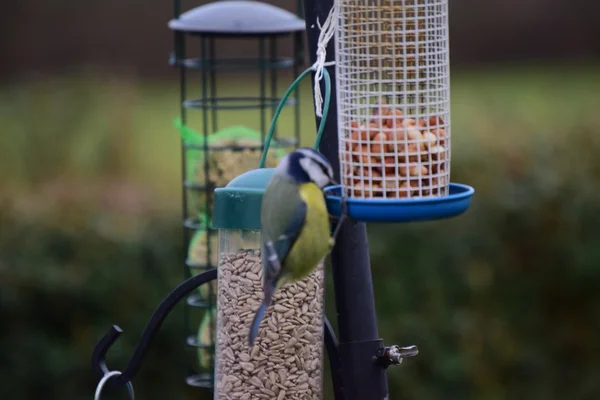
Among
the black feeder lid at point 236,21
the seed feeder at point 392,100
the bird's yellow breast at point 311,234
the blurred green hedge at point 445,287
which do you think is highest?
the black feeder lid at point 236,21

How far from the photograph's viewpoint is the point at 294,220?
287 centimetres

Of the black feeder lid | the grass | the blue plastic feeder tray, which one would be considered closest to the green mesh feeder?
the black feeder lid

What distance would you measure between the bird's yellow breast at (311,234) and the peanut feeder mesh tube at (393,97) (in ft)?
0.45

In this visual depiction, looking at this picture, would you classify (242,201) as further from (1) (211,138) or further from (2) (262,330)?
(1) (211,138)

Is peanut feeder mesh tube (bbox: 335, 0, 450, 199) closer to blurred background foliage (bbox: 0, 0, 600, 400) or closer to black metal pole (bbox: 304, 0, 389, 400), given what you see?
black metal pole (bbox: 304, 0, 389, 400)

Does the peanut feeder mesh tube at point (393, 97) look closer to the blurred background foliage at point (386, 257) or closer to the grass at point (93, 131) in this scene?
the blurred background foliage at point (386, 257)

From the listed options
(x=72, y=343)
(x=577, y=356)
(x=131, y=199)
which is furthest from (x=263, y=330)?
(x=577, y=356)

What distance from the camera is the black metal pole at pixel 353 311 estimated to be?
3240mm

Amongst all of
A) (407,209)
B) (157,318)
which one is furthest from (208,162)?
(407,209)

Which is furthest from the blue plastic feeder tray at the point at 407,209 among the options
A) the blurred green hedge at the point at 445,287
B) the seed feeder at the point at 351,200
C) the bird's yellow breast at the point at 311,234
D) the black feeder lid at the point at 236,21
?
the blurred green hedge at the point at 445,287

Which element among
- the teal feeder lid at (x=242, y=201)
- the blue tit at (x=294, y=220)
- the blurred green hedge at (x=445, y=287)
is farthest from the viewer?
the blurred green hedge at (x=445, y=287)

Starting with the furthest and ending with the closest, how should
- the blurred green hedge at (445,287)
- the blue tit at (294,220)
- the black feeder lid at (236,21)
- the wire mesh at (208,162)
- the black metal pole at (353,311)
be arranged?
the blurred green hedge at (445,287)
the wire mesh at (208,162)
the black feeder lid at (236,21)
the black metal pole at (353,311)
the blue tit at (294,220)

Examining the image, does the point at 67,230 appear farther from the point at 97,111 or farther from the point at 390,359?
the point at 390,359

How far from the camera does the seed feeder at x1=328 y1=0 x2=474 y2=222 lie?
2.95m
